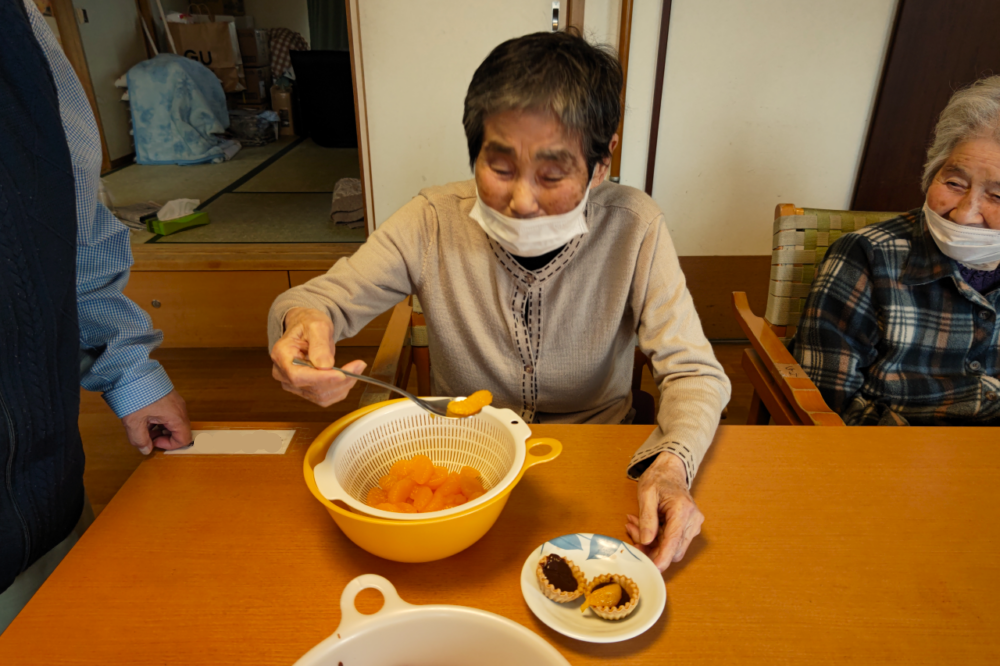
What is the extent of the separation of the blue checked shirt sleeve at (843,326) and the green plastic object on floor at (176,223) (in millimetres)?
2941

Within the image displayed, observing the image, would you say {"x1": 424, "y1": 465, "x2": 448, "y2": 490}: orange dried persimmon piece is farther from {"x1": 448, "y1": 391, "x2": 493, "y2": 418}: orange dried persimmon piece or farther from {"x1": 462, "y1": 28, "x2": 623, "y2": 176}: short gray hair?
{"x1": 462, "y1": 28, "x2": 623, "y2": 176}: short gray hair

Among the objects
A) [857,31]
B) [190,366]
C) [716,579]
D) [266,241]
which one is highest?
[857,31]

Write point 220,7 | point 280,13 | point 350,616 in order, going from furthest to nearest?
point 280,13
point 220,7
point 350,616

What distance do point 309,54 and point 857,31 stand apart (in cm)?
429

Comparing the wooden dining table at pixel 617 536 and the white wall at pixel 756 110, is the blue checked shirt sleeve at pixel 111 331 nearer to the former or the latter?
the wooden dining table at pixel 617 536

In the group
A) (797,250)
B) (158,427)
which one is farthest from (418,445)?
(797,250)

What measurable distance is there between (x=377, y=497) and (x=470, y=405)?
0.17m

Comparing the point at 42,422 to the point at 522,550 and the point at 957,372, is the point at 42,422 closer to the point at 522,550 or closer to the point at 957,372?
the point at 522,550

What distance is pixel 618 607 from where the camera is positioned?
64cm

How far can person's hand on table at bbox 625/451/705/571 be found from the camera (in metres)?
0.72

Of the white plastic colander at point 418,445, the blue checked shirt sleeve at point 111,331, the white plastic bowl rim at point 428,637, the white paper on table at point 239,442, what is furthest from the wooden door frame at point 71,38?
the white plastic bowl rim at point 428,637

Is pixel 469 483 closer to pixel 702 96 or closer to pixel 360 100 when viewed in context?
pixel 360 100

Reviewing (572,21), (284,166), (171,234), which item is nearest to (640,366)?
(572,21)

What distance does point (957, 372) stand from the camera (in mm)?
1368
